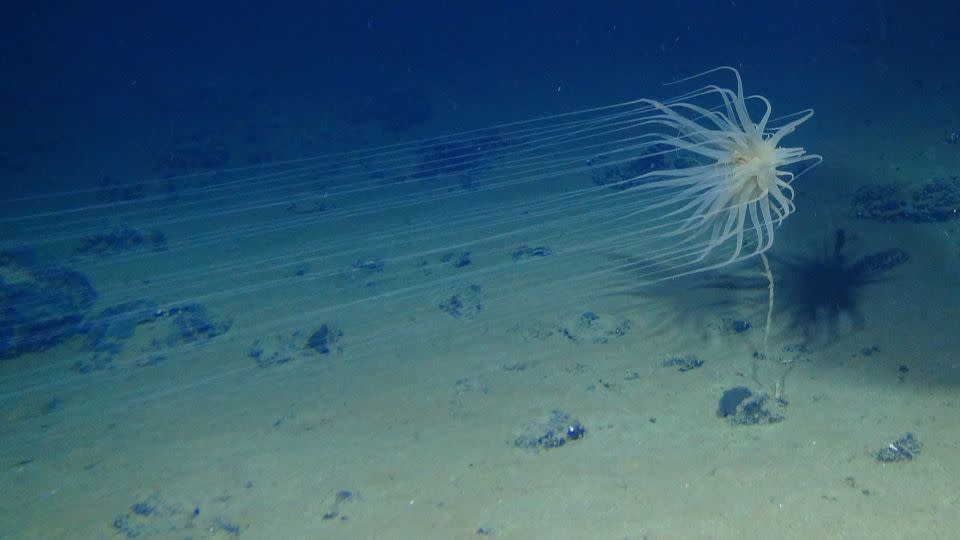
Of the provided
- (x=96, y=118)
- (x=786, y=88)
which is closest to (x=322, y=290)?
(x=786, y=88)

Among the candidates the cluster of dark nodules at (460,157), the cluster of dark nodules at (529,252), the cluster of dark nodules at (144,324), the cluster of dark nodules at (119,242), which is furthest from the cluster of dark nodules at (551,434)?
the cluster of dark nodules at (119,242)

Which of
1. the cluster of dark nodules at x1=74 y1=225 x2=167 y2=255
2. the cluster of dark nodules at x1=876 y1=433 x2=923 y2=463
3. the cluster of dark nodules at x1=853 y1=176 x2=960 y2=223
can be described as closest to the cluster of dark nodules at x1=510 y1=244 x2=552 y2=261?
the cluster of dark nodules at x1=853 y1=176 x2=960 y2=223

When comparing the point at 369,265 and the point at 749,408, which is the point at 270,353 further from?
the point at 749,408

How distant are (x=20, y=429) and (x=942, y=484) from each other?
11.6 meters

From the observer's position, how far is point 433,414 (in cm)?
692

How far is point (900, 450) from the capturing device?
16.0ft

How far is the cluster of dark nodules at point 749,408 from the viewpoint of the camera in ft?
18.9

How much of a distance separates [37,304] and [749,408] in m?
14.1

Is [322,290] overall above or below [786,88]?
below

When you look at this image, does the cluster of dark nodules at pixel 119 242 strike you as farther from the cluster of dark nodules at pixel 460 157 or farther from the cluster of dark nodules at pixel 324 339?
the cluster of dark nodules at pixel 324 339

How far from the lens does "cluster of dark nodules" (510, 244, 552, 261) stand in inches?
458

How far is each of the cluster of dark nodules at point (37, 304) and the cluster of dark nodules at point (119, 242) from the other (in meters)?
2.92

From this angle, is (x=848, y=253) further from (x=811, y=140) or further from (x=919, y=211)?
(x=811, y=140)

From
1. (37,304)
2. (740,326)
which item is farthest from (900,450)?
(37,304)
